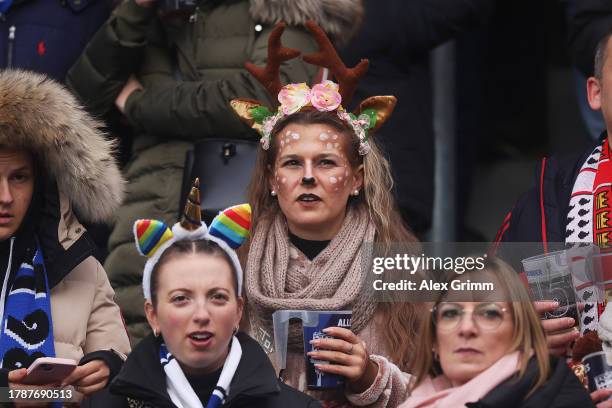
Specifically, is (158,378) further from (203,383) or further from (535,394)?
(535,394)

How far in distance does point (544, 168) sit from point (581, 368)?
1.30m

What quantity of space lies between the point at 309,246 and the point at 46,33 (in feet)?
6.21

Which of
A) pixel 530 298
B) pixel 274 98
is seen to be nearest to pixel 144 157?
pixel 274 98

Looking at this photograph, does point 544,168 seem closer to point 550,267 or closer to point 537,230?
point 537,230

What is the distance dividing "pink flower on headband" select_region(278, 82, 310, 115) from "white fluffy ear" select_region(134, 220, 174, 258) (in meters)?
1.09

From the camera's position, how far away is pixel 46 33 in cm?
692

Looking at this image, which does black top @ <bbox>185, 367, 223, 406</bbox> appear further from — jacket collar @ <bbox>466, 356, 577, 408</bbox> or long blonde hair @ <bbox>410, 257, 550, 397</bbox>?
jacket collar @ <bbox>466, 356, 577, 408</bbox>

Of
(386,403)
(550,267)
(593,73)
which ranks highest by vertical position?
(593,73)

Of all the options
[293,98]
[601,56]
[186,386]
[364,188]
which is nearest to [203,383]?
[186,386]

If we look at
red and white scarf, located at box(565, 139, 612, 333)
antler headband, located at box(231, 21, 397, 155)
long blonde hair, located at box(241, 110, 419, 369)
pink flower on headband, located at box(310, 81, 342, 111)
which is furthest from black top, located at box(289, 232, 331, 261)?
red and white scarf, located at box(565, 139, 612, 333)

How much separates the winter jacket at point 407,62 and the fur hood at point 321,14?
0.95ft

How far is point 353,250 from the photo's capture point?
221 inches

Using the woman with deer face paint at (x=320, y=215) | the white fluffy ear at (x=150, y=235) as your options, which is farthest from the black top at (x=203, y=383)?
the woman with deer face paint at (x=320, y=215)

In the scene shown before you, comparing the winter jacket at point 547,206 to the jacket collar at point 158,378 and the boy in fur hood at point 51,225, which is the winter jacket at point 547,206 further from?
the boy in fur hood at point 51,225
